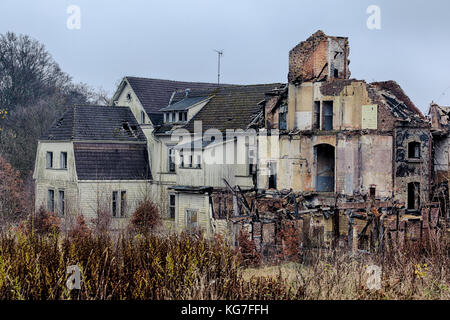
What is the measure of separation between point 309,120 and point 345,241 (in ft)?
22.7

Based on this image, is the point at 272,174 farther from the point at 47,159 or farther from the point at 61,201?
the point at 47,159

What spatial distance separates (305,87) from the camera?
31.2m

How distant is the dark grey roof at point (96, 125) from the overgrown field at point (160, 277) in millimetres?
25446

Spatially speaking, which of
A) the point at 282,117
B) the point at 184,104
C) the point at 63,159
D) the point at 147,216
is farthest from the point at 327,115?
the point at 63,159

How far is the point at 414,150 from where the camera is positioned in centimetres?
2984

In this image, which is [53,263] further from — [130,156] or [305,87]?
[130,156]

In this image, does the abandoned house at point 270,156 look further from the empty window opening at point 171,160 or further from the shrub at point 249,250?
the shrub at point 249,250

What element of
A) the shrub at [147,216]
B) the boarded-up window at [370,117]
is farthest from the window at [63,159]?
the boarded-up window at [370,117]

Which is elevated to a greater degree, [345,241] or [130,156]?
[130,156]

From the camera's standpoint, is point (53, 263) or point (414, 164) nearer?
point (53, 263)

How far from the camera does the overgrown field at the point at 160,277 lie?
11.7 metres

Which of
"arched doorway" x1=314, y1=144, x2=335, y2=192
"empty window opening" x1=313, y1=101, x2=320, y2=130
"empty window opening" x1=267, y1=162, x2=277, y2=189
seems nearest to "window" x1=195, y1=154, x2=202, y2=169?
"empty window opening" x1=267, y1=162, x2=277, y2=189

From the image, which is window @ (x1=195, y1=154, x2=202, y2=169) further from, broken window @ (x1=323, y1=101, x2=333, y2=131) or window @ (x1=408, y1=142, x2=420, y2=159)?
window @ (x1=408, y1=142, x2=420, y2=159)
